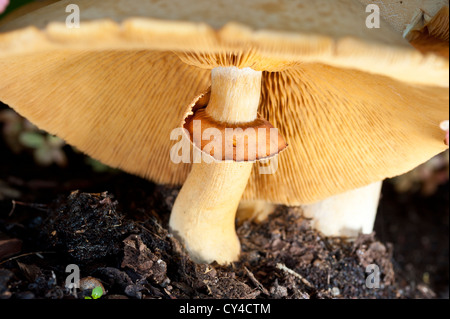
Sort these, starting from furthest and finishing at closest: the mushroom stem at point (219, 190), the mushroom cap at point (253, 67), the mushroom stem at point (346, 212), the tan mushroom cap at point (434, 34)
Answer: the mushroom stem at point (346, 212), the mushroom stem at point (219, 190), the tan mushroom cap at point (434, 34), the mushroom cap at point (253, 67)

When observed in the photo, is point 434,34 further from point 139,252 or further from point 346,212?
point 139,252

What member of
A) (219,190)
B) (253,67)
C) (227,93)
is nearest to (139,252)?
(219,190)

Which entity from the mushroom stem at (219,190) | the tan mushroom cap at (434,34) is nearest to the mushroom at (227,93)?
the mushroom stem at (219,190)

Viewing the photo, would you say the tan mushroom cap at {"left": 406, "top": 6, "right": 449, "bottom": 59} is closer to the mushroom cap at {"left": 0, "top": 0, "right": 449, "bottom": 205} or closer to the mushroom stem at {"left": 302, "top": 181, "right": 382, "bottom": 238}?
the mushroom cap at {"left": 0, "top": 0, "right": 449, "bottom": 205}

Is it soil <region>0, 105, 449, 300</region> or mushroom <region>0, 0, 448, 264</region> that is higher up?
mushroom <region>0, 0, 448, 264</region>

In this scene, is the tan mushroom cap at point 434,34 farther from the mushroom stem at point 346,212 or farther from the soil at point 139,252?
the soil at point 139,252

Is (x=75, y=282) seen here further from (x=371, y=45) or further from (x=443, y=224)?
(x=443, y=224)

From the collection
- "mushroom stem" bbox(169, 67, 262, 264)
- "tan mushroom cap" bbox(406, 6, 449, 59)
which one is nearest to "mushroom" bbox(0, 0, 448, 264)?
"mushroom stem" bbox(169, 67, 262, 264)
